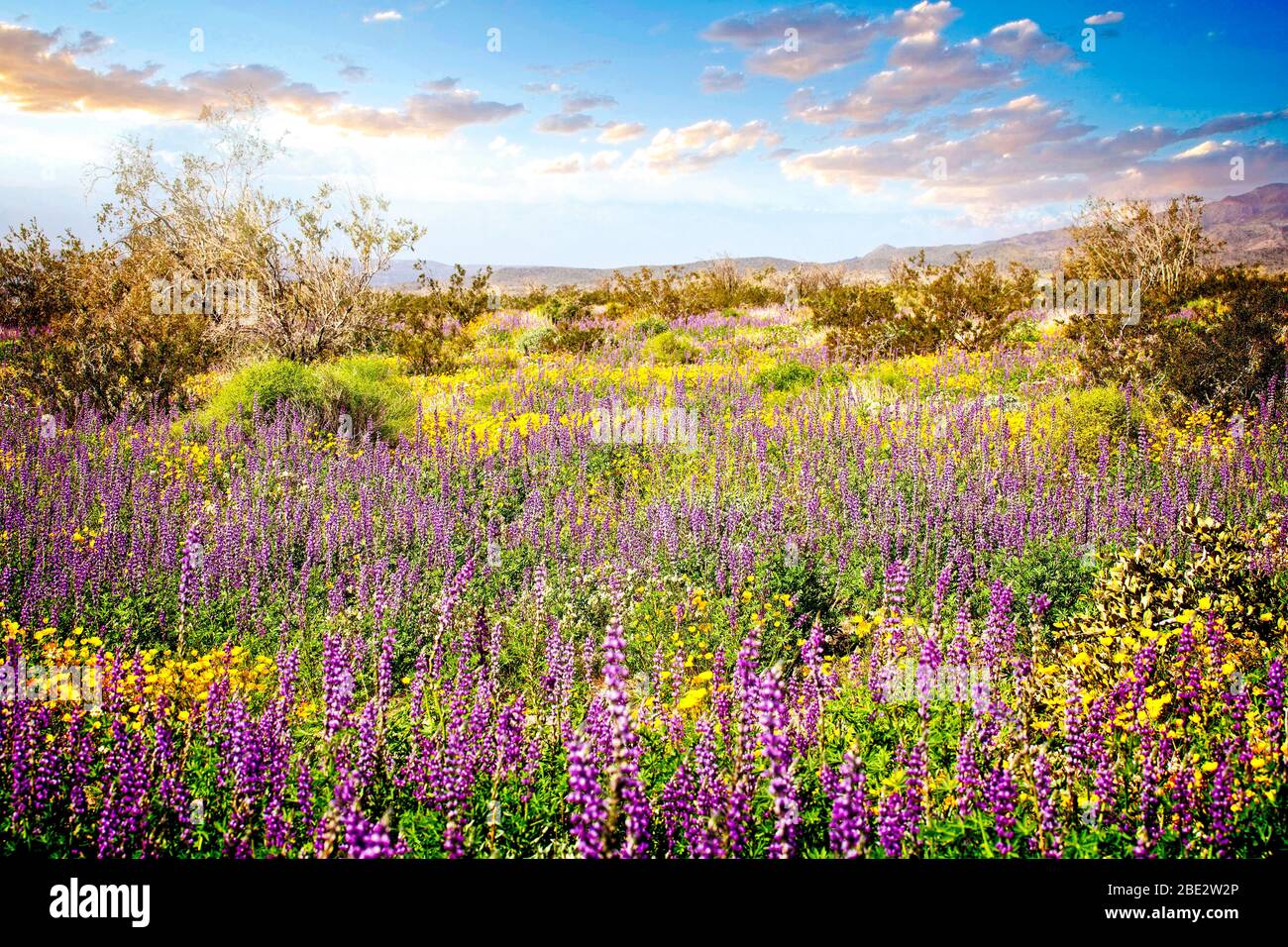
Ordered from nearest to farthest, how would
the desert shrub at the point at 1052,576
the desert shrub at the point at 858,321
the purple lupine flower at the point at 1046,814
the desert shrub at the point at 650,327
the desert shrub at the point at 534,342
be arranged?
the purple lupine flower at the point at 1046,814, the desert shrub at the point at 1052,576, the desert shrub at the point at 858,321, the desert shrub at the point at 534,342, the desert shrub at the point at 650,327

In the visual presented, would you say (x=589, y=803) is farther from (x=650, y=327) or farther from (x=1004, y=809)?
(x=650, y=327)

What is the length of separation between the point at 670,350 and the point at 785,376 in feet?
16.0

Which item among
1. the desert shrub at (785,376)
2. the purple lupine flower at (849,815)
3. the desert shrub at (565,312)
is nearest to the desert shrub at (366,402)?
the desert shrub at (785,376)

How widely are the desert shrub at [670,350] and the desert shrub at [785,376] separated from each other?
11.3 feet

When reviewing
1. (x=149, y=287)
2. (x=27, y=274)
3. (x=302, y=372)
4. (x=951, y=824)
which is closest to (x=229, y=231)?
(x=149, y=287)

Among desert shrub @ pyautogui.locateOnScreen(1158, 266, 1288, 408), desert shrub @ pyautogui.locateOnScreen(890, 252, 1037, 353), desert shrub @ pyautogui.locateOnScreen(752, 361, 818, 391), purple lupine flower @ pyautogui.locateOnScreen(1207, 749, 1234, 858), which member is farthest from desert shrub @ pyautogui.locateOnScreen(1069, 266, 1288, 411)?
purple lupine flower @ pyautogui.locateOnScreen(1207, 749, 1234, 858)

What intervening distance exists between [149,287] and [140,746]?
15.0 m

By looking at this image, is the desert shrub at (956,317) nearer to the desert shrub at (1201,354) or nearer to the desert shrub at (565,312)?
the desert shrub at (1201,354)

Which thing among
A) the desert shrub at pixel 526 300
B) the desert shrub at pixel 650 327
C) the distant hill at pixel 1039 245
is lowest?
the desert shrub at pixel 650 327

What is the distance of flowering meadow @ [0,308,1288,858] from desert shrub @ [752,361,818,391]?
268cm

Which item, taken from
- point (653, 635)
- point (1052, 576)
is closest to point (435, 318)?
point (653, 635)

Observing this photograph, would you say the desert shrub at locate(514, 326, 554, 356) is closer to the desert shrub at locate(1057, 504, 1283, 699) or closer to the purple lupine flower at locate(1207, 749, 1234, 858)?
the desert shrub at locate(1057, 504, 1283, 699)

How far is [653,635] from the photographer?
15.7ft

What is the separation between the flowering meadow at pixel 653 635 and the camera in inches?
107
